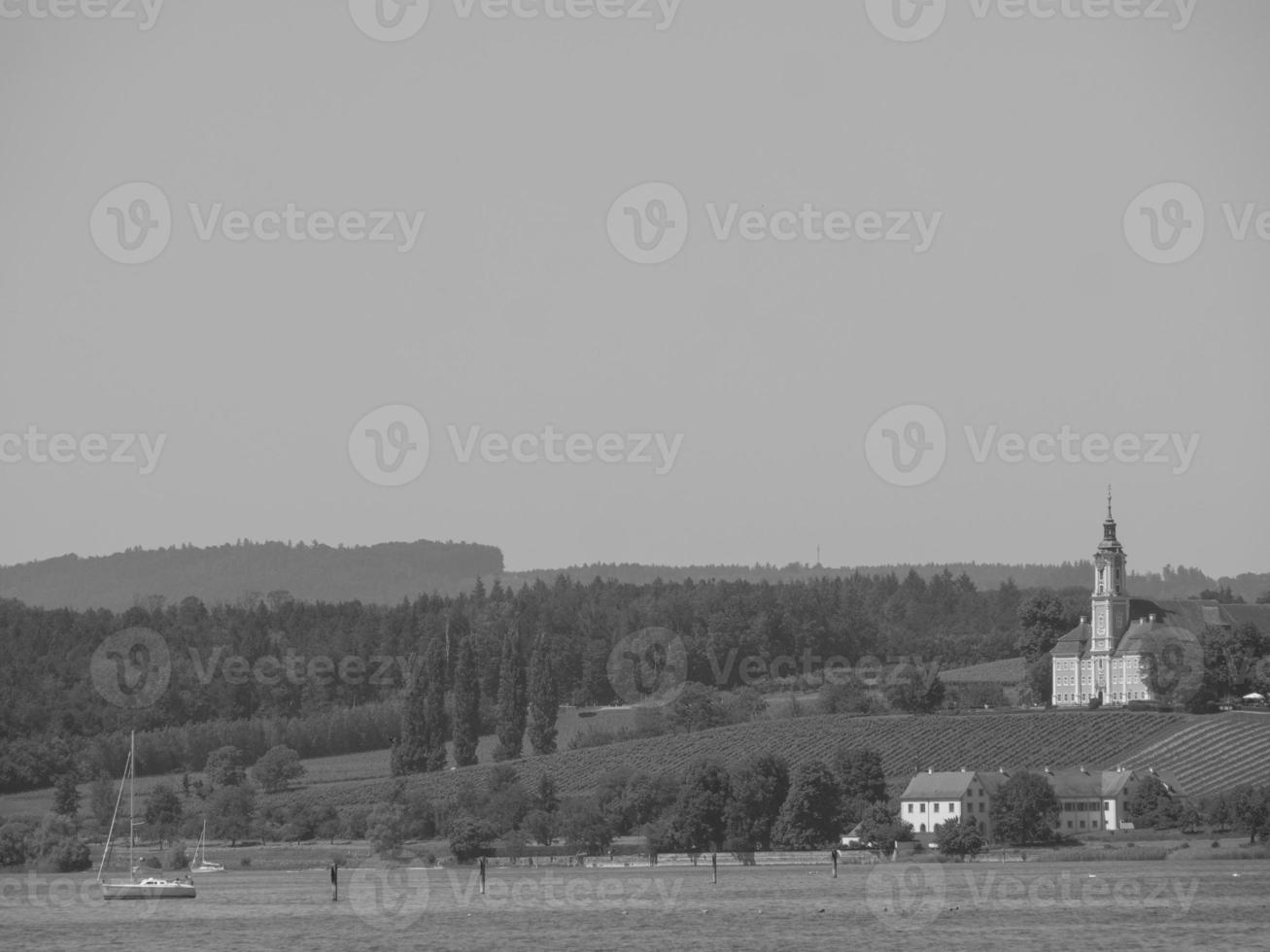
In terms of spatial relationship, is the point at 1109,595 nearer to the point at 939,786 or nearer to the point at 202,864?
the point at 939,786

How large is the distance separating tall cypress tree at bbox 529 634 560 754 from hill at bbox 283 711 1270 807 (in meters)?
5.37

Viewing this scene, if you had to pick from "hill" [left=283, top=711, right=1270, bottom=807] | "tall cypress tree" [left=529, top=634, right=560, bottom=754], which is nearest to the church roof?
"hill" [left=283, top=711, right=1270, bottom=807]

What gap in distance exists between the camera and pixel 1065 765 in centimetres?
13100

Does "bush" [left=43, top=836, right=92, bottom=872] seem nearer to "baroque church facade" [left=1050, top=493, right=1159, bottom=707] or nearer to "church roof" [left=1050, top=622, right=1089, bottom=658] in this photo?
"baroque church facade" [left=1050, top=493, right=1159, bottom=707]

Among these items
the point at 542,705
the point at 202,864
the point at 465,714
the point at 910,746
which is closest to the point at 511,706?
the point at 542,705

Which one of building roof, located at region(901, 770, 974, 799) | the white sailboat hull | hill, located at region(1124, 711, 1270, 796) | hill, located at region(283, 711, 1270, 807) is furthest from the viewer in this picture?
hill, located at region(283, 711, 1270, 807)

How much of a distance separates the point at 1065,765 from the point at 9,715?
278ft

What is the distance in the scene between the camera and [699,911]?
7919 cm

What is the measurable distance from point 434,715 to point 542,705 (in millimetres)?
10171

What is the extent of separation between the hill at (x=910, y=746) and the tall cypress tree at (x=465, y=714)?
237 centimetres

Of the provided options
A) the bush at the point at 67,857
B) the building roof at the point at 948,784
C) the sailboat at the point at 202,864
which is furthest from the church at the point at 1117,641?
the bush at the point at 67,857

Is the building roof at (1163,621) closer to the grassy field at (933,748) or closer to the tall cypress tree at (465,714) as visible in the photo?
the grassy field at (933,748)

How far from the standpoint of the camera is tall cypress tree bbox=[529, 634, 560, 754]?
157500 millimetres

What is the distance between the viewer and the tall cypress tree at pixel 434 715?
149m
